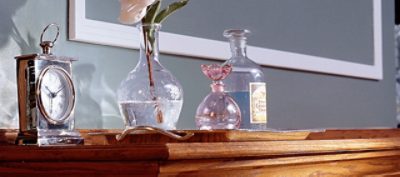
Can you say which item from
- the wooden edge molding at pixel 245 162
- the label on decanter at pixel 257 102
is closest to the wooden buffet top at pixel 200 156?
the wooden edge molding at pixel 245 162

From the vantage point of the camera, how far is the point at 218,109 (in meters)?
1.16

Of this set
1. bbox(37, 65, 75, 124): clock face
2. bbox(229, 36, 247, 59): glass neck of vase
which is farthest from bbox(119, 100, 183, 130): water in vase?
bbox(229, 36, 247, 59): glass neck of vase

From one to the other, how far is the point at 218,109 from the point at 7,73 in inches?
13.3

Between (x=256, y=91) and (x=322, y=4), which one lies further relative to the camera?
(x=322, y=4)

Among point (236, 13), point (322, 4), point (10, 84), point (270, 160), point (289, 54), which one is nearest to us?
point (270, 160)

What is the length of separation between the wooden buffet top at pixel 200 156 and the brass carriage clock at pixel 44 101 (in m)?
0.04

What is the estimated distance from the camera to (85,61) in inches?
49.7

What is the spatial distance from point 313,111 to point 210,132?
2.84 ft

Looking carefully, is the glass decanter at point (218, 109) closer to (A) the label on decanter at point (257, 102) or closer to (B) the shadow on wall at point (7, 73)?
(A) the label on decanter at point (257, 102)

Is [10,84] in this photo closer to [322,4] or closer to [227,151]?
[227,151]

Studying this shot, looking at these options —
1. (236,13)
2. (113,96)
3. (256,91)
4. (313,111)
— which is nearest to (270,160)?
(256,91)

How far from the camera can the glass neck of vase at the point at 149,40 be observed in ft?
3.83

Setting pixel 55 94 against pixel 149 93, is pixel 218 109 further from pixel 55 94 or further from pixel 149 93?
pixel 55 94

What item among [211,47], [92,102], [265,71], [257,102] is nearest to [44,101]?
[92,102]
